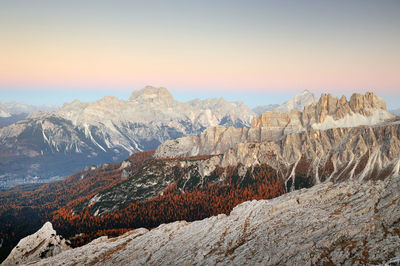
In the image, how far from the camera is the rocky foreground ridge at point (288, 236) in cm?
5425

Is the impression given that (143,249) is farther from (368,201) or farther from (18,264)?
(368,201)

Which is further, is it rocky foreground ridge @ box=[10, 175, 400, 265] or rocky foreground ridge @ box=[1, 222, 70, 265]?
rocky foreground ridge @ box=[1, 222, 70, 265]

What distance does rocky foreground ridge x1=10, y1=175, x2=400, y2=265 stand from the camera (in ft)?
178

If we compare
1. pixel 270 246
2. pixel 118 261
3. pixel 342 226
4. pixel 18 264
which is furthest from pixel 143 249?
pixel 342 226

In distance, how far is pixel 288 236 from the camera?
6788 cm

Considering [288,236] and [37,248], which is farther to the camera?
[37,248]

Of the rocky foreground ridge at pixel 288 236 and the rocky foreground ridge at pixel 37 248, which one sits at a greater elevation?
the rocky foreground ridge at pixel 288 236

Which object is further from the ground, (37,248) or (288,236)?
(288,236)

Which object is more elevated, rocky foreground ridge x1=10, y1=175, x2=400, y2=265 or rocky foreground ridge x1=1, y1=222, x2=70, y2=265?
rocky foreground ridge x1=10, y1=175, x2=400, y2=265

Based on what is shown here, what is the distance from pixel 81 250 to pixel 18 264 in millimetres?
29435

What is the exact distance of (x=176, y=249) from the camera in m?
88.8

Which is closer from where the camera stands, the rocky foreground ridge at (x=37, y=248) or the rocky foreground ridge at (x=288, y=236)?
the rocky foreground ridge at (x=288, y=236)

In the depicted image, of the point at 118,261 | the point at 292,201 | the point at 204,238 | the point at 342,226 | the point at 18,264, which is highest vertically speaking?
the point at 342,226

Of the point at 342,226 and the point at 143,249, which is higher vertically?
the point at 342,226
